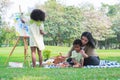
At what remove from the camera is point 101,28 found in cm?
6012

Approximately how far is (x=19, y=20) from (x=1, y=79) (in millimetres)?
4529

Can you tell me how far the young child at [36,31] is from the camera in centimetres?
901

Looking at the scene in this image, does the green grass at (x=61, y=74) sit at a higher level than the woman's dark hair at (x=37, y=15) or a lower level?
lower

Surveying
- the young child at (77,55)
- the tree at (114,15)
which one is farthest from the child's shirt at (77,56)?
the tree at (114,15)

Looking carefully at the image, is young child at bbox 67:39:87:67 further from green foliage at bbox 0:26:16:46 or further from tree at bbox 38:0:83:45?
tree at bbox 38:0:83:45

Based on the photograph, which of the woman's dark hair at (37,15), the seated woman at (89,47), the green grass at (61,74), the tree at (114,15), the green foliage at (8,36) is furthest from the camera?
the tree at (114,15)

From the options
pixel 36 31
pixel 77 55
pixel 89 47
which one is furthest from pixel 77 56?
pixel 36 31

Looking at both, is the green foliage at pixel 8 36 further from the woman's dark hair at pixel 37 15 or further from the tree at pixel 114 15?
the woman's dark hair at pixel 37 15

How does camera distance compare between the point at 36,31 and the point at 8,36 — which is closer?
the point at 36,31

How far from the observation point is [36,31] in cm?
913

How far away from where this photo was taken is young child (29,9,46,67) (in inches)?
355

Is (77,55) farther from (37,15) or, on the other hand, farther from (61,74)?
(61,74)

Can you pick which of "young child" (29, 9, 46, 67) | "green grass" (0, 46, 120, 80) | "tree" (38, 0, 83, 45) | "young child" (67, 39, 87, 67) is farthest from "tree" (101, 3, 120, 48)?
"green grass" (0, 46, 120, 80)

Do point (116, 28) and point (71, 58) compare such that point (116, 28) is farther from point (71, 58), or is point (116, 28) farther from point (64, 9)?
point (71, 58)
